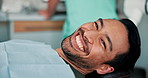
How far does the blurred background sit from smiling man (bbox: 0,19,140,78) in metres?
0.70

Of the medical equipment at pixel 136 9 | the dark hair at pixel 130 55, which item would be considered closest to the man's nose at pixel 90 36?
the dark hair at pixel 130 55

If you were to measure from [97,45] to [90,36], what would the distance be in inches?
2.4

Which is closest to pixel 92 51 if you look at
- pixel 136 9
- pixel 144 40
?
pixel 136 9

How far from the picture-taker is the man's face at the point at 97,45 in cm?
116

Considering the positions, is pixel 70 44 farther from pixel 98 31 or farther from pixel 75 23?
pixel 75 23

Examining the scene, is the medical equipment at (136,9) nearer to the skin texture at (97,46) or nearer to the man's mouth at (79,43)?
the skin texture at (97,46)

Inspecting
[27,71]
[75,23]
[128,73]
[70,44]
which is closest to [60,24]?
[75,23]

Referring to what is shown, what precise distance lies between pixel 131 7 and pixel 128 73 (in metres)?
0.57

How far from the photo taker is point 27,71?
38.4 inches

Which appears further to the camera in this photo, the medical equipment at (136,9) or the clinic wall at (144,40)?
the clinic wall at (144,40)

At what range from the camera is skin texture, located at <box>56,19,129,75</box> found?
116 cm

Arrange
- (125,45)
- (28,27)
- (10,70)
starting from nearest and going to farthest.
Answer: (10,70), (125,45), (28,27)

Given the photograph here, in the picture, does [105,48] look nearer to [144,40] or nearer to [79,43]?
[79,43]

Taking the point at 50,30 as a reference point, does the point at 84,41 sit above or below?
above
